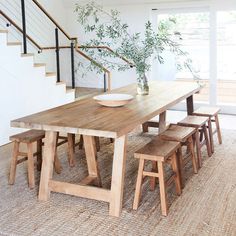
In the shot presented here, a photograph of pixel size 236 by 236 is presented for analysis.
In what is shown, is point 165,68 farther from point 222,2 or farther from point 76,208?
point 76,208

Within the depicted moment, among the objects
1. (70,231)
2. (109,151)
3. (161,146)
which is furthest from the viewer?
(109,151)

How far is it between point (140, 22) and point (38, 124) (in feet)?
16.1

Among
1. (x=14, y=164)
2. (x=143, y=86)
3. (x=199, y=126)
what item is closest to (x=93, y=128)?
(x=14, y=164)

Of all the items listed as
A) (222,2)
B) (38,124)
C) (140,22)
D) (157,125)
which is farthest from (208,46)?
(38,124)

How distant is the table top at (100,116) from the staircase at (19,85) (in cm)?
150

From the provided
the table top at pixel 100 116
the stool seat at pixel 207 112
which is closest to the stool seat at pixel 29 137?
the table top at pixel 100 116

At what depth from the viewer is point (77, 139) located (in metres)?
5.34

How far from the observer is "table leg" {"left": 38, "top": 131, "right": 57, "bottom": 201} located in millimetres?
3326

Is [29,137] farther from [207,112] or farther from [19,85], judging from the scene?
[207,112]

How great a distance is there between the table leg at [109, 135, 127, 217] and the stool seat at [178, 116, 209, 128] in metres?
1.44

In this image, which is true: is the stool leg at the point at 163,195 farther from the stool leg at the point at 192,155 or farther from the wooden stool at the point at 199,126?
the wooden stool at the point at 199,126

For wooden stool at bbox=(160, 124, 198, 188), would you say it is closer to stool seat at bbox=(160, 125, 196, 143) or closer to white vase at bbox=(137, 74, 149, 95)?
stool seat at bbox=(160, 125, 196, 143)

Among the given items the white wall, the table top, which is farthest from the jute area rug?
the white wall

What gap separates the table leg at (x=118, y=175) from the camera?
306 centimetres
